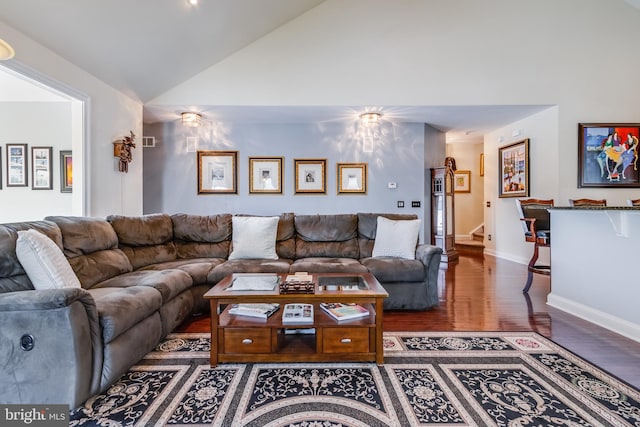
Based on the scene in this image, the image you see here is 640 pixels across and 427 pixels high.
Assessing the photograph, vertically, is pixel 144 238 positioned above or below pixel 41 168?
below

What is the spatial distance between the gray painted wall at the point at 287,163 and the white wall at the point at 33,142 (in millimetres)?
1074

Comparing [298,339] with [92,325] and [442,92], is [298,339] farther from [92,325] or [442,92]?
[442,92]

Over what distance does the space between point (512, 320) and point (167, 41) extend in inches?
176

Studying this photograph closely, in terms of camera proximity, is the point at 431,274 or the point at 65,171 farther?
the point at 65,171

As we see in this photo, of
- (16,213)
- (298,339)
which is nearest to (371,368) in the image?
(298,339)

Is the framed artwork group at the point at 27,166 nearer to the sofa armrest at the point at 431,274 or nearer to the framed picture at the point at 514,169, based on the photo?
the sofa armrest at the point at 431,274

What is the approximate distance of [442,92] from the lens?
3.99 meters

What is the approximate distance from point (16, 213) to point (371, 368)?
4.77 m

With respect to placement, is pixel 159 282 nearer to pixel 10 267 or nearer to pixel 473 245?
pixel 10 267

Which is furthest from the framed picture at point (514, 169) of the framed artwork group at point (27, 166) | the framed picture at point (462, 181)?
the framed artwork group at point (27, 166)

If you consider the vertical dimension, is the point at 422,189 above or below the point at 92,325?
above

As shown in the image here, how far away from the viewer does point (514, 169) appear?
5.09 metres

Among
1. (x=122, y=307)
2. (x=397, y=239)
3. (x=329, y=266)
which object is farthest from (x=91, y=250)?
(x=397, y=239)

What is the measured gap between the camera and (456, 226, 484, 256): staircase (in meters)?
6.37
